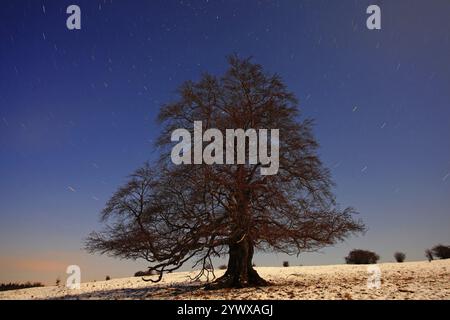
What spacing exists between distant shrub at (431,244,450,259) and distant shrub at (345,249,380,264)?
4816 millimetres

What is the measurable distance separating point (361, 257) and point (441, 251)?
639 cm

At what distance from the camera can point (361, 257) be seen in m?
37.3

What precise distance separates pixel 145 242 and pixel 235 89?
7679 millimetres

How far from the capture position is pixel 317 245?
59.1 feet

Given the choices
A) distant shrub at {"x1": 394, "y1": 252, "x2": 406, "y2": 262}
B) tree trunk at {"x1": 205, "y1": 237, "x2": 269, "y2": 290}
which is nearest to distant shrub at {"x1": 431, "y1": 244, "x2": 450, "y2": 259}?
distant shrub at {"x1": 394, "y1": 252, "x2": 406, "y2": 262}

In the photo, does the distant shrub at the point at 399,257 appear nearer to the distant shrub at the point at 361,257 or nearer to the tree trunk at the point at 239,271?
the distant shrub at the point at 361,257

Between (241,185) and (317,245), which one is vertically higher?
(241,185)

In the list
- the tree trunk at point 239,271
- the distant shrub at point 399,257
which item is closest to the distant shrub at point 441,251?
the distant shrub at point 399,257

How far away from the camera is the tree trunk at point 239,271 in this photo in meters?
18.8

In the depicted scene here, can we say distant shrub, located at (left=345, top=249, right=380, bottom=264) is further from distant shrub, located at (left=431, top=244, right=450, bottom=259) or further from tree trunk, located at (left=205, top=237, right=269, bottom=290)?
tree trunk, located at (left=205, top=237, right=269, bottom=290)
